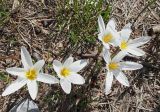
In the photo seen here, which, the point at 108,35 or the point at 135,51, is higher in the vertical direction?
the point at 108,35


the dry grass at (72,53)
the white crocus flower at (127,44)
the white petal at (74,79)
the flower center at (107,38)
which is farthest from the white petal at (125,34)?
the white petal at (74,79)

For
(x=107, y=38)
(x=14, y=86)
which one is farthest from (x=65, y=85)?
(x=107, y=38)

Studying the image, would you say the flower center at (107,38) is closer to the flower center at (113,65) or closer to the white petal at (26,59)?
the flower center at (113,65)

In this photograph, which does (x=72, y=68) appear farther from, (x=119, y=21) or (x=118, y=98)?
(x=119, y=21)

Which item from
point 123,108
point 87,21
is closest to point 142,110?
point 123,108

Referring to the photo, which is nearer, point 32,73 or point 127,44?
point 32,73

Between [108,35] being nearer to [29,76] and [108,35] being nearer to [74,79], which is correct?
[74,79]

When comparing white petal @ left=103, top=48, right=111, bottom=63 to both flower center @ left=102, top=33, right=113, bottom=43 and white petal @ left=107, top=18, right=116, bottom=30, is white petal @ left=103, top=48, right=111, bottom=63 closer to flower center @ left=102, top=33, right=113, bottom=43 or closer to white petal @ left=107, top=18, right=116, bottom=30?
flower center @ left=102, top=33, right=113, bottom=43
